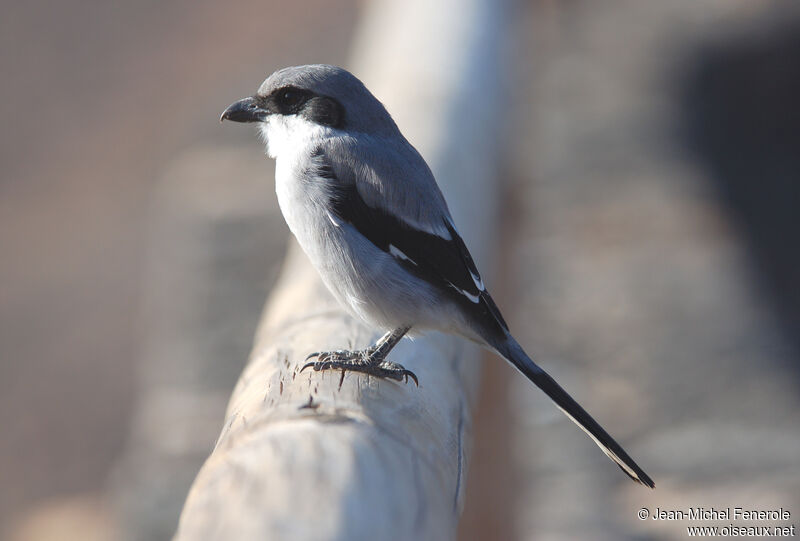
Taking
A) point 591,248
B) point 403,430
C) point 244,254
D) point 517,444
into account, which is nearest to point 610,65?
point 591,248

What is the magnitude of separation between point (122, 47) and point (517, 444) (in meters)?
10.4

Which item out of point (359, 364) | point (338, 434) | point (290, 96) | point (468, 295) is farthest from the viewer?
point (290, 96)

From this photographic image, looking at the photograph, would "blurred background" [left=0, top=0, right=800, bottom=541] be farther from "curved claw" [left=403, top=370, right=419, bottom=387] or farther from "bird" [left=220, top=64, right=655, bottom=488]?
"curved claw" [left=403, top=370, right=419, bottom=387]

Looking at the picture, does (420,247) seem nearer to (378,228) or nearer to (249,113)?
(378,228)

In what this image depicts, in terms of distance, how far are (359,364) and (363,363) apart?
0.06 meters

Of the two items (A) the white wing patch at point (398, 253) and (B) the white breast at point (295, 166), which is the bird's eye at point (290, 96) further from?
(A) the white wing patch at point (398, 253)

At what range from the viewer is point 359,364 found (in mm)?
1785

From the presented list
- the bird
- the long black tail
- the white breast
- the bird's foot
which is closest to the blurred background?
the long black tail

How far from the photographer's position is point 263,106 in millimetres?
2666

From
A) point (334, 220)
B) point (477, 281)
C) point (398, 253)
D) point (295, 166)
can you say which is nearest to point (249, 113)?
point (295, 166)

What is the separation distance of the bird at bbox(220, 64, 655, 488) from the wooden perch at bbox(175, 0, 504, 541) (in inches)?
3.0

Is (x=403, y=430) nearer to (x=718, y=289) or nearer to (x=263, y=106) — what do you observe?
(x=263, y=106)

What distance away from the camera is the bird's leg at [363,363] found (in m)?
1.75

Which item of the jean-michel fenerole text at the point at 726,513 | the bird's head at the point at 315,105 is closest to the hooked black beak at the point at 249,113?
the bird's head at the point at 315,105
